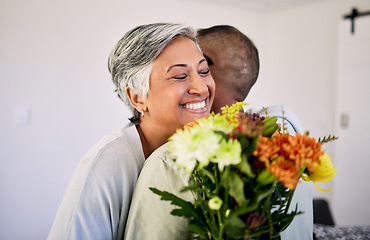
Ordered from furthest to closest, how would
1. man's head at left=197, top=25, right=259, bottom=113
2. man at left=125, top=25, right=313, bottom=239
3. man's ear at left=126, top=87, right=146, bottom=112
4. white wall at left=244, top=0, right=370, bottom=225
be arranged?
white wall at left=244, top=0, right=370, bottom=225, man's head at left=197, top=25, right=259, bottom=113, man's ear at left=126, top=87, right=146, bottom=112, man at left=125, top=25, right=313, bottom=239

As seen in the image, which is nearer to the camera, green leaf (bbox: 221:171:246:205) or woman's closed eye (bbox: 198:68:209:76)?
green leaf (bbox: 221:171:246:205)

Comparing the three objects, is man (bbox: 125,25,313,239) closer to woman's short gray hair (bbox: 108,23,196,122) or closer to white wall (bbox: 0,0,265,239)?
woman's short gray hair (bbox: 108,23,196,122)

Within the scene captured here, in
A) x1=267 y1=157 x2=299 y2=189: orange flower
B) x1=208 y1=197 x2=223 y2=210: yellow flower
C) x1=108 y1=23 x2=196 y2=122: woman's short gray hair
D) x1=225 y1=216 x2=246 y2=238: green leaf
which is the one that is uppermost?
x1=108 y1=23 x2=196 y2=122: woman's short gray hair

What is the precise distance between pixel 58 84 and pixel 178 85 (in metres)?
2.33

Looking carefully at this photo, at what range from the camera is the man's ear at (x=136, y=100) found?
3.89 feet

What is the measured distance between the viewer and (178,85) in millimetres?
1100

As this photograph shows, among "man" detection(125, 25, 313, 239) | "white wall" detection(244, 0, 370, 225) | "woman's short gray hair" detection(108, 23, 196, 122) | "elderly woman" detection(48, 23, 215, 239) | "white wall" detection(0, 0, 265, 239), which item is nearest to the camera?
"man" detection(125, 25, 313, 239)

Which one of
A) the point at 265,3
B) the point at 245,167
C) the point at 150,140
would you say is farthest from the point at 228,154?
the point at 265,3

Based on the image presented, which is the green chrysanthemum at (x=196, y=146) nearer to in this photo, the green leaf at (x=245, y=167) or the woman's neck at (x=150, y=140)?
the green leaf at (x=245, y=167)

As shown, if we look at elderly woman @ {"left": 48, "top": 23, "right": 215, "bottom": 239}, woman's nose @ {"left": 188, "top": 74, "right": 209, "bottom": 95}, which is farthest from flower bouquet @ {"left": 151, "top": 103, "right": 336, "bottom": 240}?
woman's nose @ {"left": 188, "top": 74, "right": 209, "bottom": 95}

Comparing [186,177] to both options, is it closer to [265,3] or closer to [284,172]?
[284,172]

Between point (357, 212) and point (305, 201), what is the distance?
3.09 meters

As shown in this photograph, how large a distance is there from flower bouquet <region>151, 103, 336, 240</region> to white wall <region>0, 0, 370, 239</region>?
2.71 m

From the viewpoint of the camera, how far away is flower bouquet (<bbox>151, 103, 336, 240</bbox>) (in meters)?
0.54
